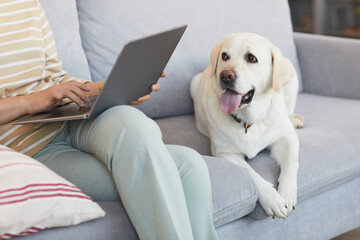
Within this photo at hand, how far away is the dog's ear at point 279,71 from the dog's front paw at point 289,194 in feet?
1.08

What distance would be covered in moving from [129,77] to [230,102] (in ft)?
1.64

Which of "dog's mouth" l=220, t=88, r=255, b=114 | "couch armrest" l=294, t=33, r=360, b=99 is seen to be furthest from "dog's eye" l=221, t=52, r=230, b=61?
"couch armrest" l=294, t=33, r=360, b=99

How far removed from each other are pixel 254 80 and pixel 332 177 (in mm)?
413

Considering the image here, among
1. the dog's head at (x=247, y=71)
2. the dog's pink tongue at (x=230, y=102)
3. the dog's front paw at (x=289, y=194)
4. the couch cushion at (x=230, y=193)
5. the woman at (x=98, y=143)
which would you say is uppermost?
the woman at (x=98, y=143)

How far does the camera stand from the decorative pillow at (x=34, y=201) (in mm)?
1026

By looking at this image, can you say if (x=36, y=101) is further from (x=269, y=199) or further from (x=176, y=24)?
(x=176, y=24)

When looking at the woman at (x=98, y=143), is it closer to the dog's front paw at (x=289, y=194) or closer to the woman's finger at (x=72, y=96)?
the woman's finger at (x=72, y=96)

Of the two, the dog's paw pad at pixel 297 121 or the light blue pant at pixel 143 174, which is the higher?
the light blue pant at pixel 143 174

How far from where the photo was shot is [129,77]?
124 centimetres

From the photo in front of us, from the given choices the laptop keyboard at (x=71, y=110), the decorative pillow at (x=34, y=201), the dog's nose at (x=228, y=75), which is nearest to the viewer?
the decorative pillow at (x=34, y=201)

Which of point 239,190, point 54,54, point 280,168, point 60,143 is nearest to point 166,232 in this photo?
point 239,190

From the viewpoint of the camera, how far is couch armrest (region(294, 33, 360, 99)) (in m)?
2.36

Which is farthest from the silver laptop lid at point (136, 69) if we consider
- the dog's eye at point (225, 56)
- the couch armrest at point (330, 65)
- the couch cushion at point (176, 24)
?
the couch armrest at point (330, 65)

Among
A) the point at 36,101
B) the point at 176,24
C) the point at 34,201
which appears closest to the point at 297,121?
the point at 176,24
